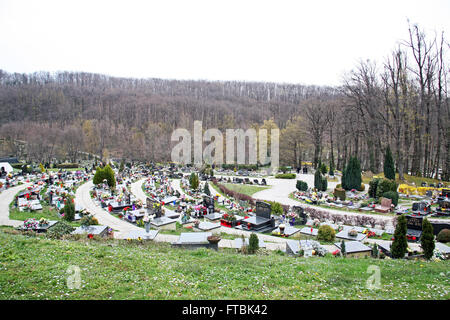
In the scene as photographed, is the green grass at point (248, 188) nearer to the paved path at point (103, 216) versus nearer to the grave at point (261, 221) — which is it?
the grave at point (261, 221)

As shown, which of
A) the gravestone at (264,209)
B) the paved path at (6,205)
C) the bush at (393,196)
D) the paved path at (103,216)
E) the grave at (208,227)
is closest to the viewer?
the grave at (208,227)

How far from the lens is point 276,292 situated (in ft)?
18.2

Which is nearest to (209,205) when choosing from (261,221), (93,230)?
(261,221)

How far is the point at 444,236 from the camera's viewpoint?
39.8ft

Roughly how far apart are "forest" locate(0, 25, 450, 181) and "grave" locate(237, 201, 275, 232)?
18858 millimetres

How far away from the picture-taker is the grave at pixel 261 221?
14.6 m

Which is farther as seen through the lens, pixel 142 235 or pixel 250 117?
pixel 250 117

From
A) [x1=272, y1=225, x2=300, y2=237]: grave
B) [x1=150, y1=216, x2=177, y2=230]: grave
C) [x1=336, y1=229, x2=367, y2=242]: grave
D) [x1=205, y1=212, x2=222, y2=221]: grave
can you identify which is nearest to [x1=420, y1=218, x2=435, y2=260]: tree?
[x1=336, y1=229, x2=367, y2=242]: grave

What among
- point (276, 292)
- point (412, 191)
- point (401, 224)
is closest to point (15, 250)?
point (276, 292)

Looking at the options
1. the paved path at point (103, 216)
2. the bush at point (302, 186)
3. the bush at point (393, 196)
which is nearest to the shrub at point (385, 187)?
the bush at point (393, 196)

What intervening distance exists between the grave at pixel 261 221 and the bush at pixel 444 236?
23.8ft

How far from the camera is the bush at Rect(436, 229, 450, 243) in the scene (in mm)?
12055

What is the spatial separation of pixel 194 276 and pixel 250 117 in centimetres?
7890

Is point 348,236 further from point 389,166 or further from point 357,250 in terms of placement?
point 389,166
